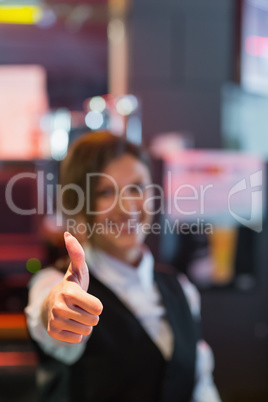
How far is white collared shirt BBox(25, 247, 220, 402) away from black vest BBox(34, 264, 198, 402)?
1 cm

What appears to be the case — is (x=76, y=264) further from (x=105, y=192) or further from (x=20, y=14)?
(x=20, y=14)

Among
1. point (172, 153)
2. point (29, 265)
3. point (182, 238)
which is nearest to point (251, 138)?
point (172, 153)

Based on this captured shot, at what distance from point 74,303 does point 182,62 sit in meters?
1.66

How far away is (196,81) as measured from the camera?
198 cm

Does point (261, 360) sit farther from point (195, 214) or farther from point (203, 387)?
point (195, 214)

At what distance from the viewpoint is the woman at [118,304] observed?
593 mm

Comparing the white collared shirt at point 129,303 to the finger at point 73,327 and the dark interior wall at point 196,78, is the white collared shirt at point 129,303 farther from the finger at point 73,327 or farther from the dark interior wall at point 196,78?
the dark interior wall at point 196,78

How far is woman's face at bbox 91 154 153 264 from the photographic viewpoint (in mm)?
592

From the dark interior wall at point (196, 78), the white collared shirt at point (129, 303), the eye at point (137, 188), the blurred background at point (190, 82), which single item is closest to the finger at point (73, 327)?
the white collared shirt at point (129, 303)

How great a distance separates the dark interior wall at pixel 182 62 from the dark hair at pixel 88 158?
4.08 feet

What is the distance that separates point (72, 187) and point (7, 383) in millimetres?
471

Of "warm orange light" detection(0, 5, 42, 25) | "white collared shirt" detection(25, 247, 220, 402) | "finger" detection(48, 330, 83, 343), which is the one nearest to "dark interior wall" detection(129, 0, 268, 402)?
"warm orange light" detection(0, 5, 42, 25)

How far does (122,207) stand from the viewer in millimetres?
598

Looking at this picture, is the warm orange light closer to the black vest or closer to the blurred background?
the blurred background
